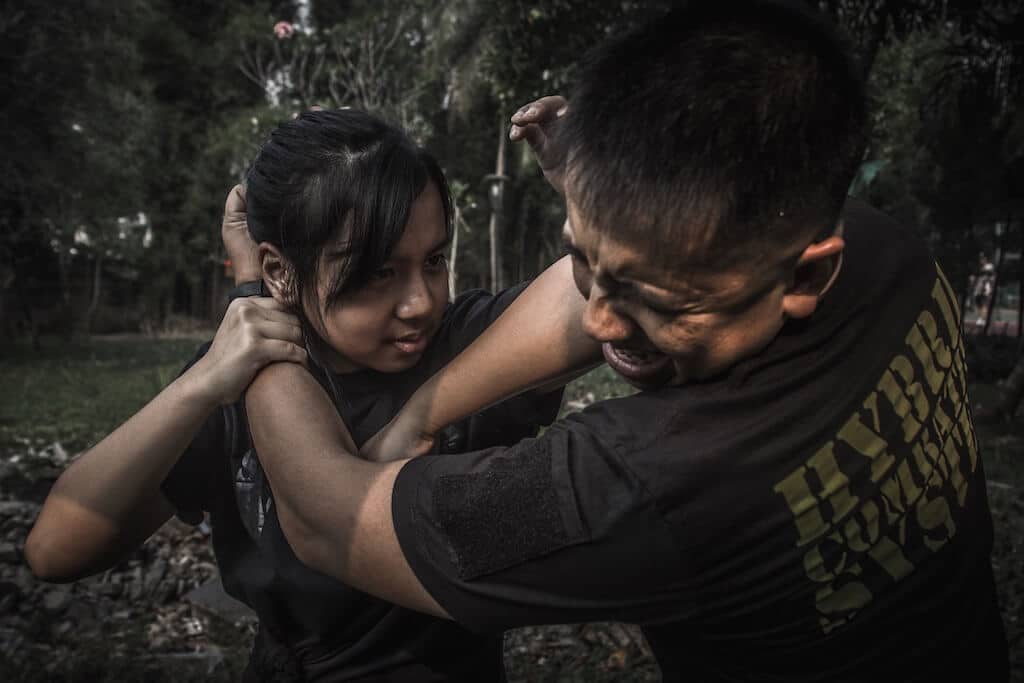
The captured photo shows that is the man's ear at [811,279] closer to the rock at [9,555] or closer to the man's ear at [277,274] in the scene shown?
the man's ear at [277,274]

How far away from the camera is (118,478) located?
154 cm

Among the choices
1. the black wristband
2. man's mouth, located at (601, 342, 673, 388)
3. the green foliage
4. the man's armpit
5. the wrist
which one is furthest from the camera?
the green foliage

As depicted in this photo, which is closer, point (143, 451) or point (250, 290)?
point (143, 451)

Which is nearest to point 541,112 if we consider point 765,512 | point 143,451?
point 765,512

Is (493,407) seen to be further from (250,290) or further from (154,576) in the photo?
(154,576)

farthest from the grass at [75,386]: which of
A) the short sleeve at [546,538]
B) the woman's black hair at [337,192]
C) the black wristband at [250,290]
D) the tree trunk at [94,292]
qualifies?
the short sleeve at [546,538]

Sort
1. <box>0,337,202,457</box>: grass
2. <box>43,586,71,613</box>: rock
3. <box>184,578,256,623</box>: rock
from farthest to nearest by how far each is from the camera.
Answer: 1. <box>0,337,202,457</box>: grass
2. <box>184,578,256,623</box>: rock
3. <box>43,586,71,613</box>: rock

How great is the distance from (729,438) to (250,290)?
1.09 metres

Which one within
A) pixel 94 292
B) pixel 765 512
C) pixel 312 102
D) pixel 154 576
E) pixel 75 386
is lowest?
pixel 94 292

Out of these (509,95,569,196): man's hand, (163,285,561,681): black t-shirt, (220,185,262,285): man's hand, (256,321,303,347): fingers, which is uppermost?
(509,95,569,196): man's hand

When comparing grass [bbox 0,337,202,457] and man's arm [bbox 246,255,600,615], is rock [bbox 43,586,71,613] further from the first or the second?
man's arm [bbox 246,255,600,615]

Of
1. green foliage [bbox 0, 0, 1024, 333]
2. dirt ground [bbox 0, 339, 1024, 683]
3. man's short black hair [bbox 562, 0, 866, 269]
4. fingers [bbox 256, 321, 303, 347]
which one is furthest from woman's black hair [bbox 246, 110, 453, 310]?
green foliage [bbox 0, 0, 1024, 333]

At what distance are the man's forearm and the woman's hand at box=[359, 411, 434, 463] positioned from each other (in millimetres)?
13

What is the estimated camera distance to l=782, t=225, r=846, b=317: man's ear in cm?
115
